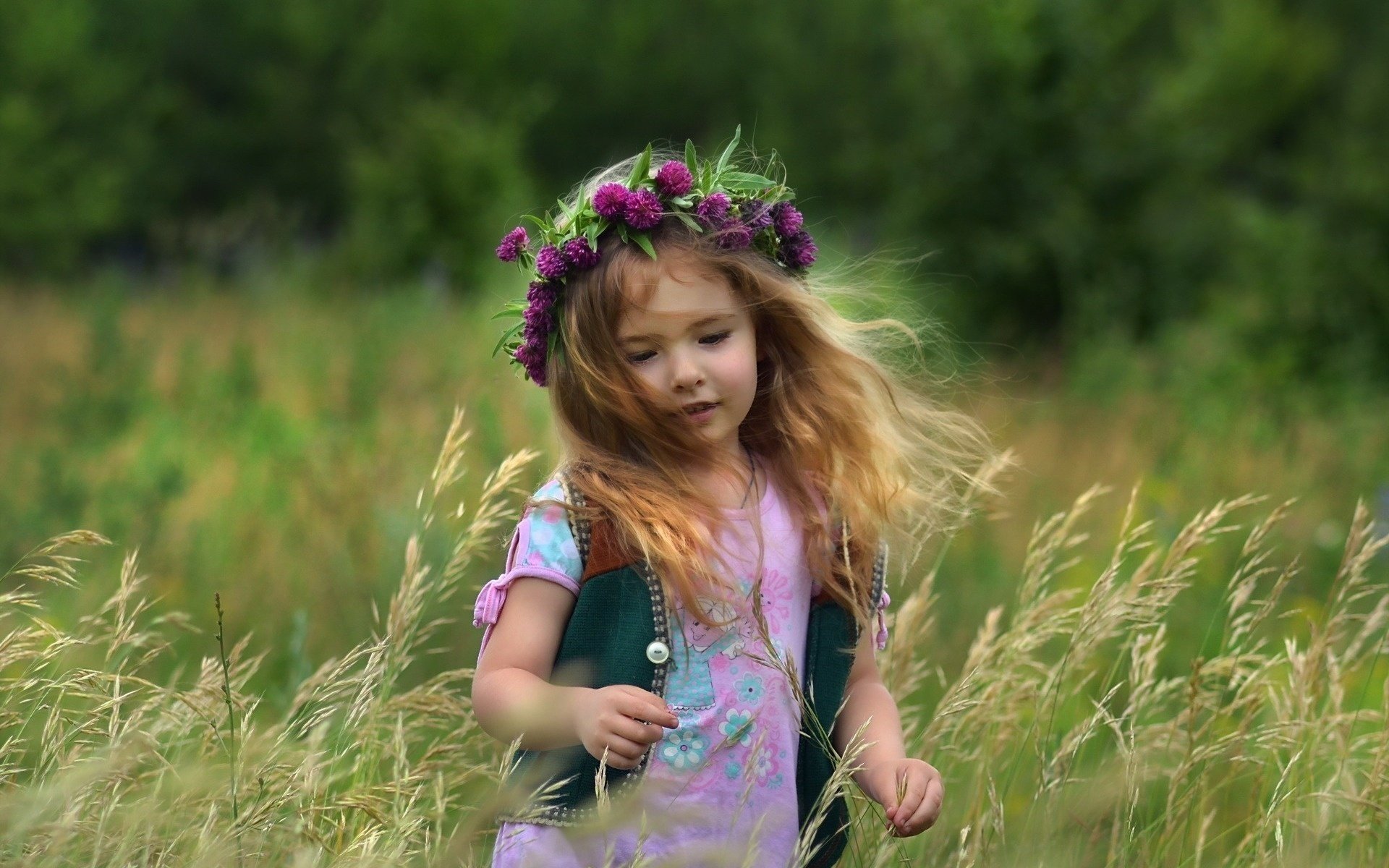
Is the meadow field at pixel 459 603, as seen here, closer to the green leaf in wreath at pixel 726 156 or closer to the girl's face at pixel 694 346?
the girl's face at pixel 694 346

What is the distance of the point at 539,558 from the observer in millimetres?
2029

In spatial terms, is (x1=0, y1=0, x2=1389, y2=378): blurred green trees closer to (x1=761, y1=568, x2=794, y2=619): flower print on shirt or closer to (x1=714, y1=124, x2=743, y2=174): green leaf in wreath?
(x1=714, y1=124, x2=743, y2=174): green leaf in wreath

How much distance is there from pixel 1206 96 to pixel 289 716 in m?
12.5

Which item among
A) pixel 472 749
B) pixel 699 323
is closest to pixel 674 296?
pixel 699 323

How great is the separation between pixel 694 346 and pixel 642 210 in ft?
0.68

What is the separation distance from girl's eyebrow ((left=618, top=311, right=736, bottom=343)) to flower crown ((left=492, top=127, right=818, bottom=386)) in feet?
0.37

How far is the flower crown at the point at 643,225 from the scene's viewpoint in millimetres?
2170

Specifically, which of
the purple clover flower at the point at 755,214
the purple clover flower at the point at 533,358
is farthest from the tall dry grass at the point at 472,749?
the purple clover flower at the point at 755,214

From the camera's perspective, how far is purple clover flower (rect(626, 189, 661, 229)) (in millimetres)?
2154

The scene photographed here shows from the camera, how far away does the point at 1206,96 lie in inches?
514

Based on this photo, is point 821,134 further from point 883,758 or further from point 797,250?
point 883,758

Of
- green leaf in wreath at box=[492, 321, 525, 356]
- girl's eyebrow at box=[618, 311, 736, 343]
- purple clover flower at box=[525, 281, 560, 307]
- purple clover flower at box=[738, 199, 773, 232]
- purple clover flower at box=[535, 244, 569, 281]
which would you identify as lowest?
girl's eyebrow at box=[618, 311, 736, 343]

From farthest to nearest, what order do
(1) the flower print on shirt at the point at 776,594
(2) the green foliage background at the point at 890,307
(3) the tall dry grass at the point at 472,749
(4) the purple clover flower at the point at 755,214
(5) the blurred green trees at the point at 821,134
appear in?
A: (5) the blurred green trees at the point at 821,134, (2) the green foliage background at the point at 890,307, (4) the purple clover flower at the point at 755,214, (1) the flower print on shirt at the point at 776,594, (3) the tall dry grass at the point at 472,749

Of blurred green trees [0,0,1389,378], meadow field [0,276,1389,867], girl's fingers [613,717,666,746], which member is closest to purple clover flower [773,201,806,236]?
meadow field [0,276,1389,867]
